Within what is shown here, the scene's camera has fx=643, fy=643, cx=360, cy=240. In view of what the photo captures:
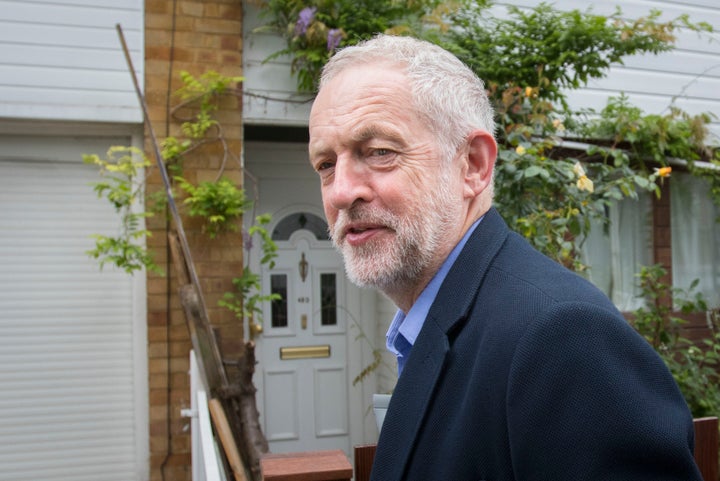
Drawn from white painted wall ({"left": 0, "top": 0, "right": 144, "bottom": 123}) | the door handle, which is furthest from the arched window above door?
white painted wall ({"left": 0, "top": 0, "right": 144, "bottom": 123})

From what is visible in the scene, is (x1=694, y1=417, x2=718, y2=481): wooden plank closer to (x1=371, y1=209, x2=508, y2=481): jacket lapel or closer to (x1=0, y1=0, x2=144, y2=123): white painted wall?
(x1=371, y1=209, x2=508, y2=481): jacket lapel

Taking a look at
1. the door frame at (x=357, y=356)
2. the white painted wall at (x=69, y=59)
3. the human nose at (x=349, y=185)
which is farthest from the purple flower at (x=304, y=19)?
the human nose at (x=349, y=185)

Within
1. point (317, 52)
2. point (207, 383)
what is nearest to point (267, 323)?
point (207, 383)

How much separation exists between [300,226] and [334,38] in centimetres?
168

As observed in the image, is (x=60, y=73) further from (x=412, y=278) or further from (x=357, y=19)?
(x=412, y=278)

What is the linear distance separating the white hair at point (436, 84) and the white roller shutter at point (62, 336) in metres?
3.38

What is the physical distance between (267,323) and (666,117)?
12.0 ft

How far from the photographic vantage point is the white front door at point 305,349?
16.9 feet

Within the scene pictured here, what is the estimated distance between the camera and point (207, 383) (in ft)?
10.9

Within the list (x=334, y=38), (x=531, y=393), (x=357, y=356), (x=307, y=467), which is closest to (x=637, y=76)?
(x=334, y=38)

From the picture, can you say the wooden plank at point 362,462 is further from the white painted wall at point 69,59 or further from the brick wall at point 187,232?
the white painted wall at point 69,59

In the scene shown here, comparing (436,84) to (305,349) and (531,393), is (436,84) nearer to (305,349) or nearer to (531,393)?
(531,393)

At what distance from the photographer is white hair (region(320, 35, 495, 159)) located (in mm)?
1342

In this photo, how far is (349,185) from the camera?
4.52 feet
